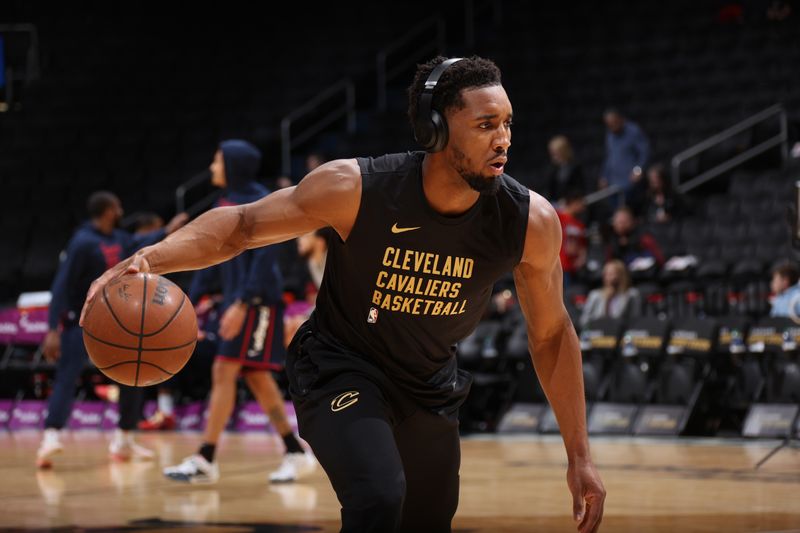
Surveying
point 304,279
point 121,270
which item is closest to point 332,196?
point 121,270

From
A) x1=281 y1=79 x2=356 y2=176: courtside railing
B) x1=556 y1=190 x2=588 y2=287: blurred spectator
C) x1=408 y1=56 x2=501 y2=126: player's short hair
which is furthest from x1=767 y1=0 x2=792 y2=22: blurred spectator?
x1=408 y1=56 x2=501 y2=126: player's short hair

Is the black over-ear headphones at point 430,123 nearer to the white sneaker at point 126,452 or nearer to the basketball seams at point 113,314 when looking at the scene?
the basketball seams at point 113,314

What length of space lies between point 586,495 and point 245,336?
434 centimetres

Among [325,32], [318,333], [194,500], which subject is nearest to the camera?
[318,333]

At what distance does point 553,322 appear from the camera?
3.84 metres

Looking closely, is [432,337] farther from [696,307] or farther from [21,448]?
[696,307]

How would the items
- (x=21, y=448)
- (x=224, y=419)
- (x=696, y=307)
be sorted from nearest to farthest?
(x=224, y=419), (x=21, y=448), (x=696, y=307)

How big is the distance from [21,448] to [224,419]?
150 inches

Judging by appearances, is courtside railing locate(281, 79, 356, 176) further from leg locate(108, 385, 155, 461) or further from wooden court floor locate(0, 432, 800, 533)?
leg locate(108, 385, 155, 461)

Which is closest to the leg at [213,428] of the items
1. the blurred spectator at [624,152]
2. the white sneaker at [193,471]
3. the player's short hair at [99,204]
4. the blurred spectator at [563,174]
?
the white sneaker at [193,471]

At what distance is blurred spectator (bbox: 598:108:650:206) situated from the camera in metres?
14.4

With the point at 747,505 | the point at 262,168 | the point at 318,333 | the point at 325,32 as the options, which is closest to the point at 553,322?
the point at 318,333

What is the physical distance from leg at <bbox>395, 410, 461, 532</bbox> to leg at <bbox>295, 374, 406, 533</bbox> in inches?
6.4

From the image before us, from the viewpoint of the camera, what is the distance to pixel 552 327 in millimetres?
3846
